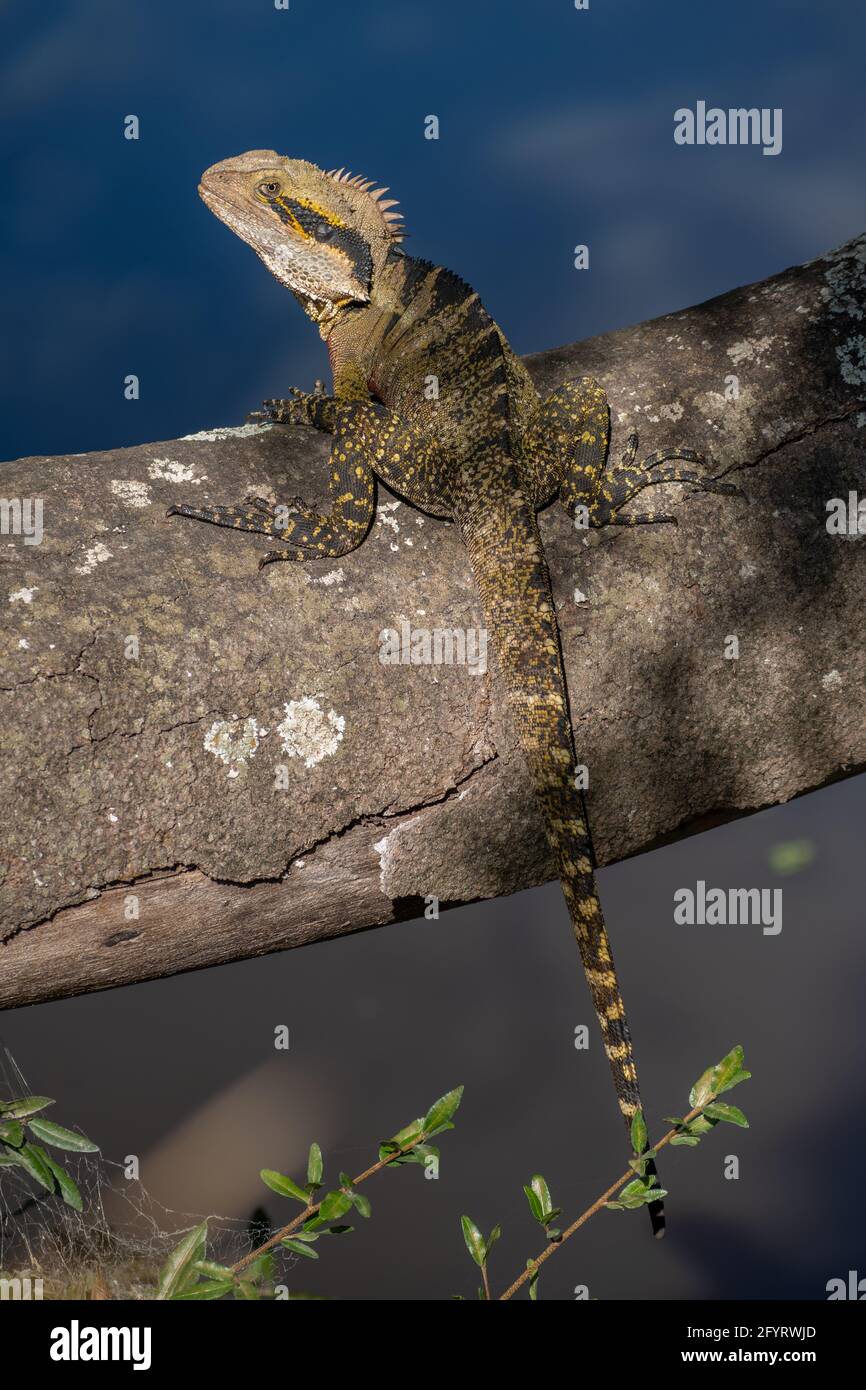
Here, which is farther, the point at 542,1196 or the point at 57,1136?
the point at 542,1196

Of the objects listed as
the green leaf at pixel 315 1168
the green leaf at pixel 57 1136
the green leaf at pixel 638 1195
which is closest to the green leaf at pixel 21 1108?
the green leaf at pixel 57 1136

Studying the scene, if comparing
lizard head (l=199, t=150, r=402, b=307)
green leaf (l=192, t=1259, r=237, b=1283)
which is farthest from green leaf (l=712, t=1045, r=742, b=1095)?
lizard head (l=199, t=150, r=402, b=307)

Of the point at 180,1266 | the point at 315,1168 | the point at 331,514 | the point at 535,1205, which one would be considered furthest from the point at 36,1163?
the point at 331,514

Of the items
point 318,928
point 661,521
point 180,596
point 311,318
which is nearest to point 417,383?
point 311,318

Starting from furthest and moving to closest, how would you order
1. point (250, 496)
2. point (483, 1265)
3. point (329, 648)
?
point (250, 496)
point (329, 648)
point (483, 1265)

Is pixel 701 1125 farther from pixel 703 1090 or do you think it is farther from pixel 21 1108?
pixel 21 1108

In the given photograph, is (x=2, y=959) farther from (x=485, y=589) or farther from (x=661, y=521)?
(x=661, y=521)
